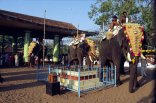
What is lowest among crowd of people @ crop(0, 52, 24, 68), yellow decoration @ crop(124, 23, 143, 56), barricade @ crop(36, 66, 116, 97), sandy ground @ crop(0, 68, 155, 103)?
sandy ground @ crop(0, 68, 155, 103)

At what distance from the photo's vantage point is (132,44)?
8.73 meters

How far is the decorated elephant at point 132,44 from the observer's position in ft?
28.6

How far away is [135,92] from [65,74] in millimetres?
2779

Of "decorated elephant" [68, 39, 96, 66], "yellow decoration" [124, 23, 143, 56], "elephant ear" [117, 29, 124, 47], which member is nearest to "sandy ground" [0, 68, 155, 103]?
"yellow decoration" [124, 23, 143, 56]

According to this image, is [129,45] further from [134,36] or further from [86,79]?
[86,79]

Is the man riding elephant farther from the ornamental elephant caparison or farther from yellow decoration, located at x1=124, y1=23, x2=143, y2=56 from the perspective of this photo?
yellow decoration, located at x1=124, y1=23, x2=143, y2=56

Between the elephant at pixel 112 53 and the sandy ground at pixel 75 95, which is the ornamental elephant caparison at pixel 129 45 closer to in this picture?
the elephant at pixel 112 53

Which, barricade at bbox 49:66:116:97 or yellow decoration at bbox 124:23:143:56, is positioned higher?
yellow decoration at bbox 124:23:143:56

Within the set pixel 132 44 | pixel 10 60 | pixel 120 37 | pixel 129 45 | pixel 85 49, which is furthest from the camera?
pixel 10 60

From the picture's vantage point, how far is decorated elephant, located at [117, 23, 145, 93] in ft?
28.6

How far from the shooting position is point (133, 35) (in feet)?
29.0

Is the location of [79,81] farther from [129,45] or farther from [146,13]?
[146,13]

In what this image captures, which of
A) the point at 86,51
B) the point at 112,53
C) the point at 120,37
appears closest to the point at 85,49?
the point at 86,51

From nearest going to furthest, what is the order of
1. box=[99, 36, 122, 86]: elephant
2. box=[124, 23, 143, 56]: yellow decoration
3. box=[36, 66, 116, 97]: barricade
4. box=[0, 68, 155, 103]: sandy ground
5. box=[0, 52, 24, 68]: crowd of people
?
box=[0, 68, 155, 103]: sandy ground < box=[124, 23, 143, 56]: yellow decoration < box=[36, 66, 116, 97]: barricade < box=[99, 36, 122, 86]: elephant < box=[0, 52, 24, 68]: crowd of people
